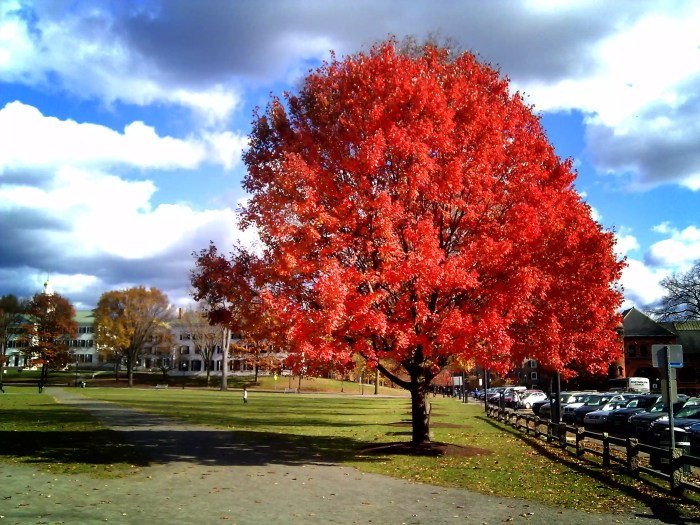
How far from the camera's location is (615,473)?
14078 millimetres

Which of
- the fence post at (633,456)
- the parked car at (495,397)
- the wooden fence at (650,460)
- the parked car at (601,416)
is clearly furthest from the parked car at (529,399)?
the fence post at (633,456)

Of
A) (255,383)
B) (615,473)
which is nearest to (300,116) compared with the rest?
(615,473)

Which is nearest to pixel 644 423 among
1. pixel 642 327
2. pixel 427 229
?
pixel 427 229

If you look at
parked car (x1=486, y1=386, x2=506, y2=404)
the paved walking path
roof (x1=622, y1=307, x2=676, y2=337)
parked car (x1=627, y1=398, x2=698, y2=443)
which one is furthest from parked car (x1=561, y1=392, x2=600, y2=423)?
roof (x1=622, y1=307, x2=676, y2=337)

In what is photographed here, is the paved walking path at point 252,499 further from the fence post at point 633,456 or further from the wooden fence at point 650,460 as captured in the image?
the fence post at point 633,456

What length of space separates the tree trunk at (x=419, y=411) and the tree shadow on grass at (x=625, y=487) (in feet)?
12.2

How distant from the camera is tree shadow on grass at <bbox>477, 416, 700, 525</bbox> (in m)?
9.77

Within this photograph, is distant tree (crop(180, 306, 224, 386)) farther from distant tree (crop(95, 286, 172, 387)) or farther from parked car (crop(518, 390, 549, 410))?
parked car (crop(518, 390, 549, 410))

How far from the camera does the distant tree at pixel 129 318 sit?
8612 centimetres

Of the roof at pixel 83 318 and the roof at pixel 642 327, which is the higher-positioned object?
the roof at pixel 83 318

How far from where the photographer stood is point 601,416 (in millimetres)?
30078

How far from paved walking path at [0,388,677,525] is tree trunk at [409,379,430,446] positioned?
12.2 feet

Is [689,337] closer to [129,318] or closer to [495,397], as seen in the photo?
[495,397]

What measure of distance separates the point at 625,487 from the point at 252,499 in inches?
298
